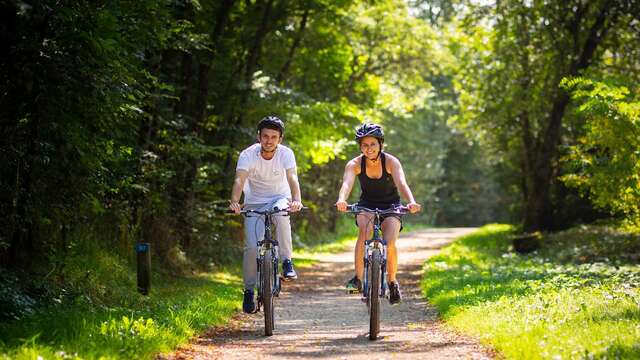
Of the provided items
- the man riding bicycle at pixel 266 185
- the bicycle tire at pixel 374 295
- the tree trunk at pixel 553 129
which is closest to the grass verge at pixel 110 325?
the man riding bicycle at pixel 266 185

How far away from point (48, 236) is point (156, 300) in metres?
1.64

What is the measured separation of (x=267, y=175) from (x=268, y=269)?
1103 mm

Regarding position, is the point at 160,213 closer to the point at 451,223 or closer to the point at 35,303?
the point at 35,303

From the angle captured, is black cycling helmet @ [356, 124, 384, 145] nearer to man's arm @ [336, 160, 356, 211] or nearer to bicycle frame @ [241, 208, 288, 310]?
man's arm @ [336, 160, 356, 211]

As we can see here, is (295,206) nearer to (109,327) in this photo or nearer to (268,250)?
(268,250)

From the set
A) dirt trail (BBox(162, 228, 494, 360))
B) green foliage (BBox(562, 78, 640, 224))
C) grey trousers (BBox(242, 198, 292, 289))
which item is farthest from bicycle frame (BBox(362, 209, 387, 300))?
green foliage (BBox(562, 78, 640, 224))

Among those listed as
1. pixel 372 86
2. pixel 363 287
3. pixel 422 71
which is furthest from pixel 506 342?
pixel 422 71

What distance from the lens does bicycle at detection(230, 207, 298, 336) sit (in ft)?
28.6

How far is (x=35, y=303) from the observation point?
8109 millimetres

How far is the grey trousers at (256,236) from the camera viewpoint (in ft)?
29.8

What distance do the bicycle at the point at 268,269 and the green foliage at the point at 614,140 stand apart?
792 cm

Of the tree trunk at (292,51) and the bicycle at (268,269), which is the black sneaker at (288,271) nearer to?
the bicycle at (268,269)

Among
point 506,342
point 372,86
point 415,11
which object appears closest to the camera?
point 506,342

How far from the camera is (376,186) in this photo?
29.4 ft
